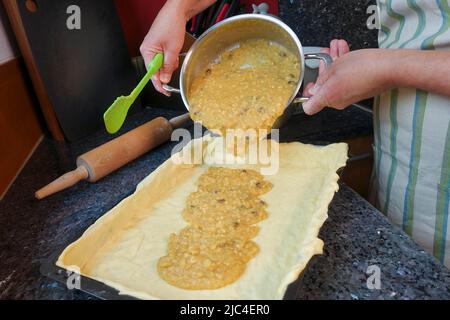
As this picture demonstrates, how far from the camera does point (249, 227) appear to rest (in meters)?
0.78

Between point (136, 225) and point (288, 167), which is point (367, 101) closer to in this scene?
point (288, 167)

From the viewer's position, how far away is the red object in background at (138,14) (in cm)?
137

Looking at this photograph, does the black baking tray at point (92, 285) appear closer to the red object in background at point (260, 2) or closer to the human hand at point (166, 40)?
the human hand at point (166, 40)

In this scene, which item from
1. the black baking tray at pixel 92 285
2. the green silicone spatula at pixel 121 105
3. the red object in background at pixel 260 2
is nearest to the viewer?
the black baking tray at pixel 92 285

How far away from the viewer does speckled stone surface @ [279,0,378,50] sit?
3.88 ft

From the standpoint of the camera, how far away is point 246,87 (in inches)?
34.1

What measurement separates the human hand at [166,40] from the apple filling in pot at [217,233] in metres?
0.27

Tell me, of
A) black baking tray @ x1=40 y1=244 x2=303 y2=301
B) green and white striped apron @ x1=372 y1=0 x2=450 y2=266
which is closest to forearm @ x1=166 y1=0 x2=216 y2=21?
green and white striped apron @ x1=372 y1=0 x2=450 y2=266

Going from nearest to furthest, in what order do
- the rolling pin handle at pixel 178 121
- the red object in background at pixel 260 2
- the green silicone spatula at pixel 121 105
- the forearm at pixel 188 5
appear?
the green silicone spatula at pixel 121 105 < the forearm at pixel 188 5 < the rolling pin handle at pixel 178 121 < the red object in background at pixel 260 2

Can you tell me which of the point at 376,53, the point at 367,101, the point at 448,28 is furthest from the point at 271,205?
the point at 367,101

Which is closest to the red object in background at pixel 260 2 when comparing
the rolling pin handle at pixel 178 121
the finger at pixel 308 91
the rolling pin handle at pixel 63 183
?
the rolling pin handle at pixel 178 121

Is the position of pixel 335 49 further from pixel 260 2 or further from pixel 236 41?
pixel 260 2

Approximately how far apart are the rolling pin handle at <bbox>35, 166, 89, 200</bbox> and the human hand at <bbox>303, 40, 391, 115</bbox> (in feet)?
1.84

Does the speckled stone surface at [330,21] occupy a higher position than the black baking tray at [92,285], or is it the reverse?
the speckled stone surface at [330,21]
